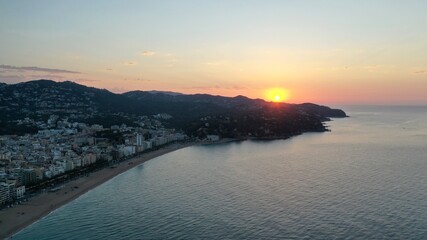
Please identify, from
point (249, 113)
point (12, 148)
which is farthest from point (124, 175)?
point (249, 113)

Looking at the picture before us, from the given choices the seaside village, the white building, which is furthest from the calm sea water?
the seaside village

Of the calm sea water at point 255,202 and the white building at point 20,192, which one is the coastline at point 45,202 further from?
the white building at point 20,192

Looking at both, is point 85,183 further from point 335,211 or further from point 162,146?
point 162,146

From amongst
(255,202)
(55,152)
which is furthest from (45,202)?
(55,152)

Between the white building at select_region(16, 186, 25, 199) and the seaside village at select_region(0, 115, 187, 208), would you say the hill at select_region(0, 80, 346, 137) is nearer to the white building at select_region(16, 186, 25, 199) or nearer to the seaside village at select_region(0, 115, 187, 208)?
the seaside village at select_region(0, 115, 187, 208)

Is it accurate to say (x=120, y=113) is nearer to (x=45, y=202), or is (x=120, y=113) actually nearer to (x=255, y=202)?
(x=45, y=202)

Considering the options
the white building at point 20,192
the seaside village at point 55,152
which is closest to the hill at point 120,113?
the seaside village at point 55,152

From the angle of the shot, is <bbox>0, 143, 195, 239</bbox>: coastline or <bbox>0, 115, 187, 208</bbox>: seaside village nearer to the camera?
<bbox>0, 143, 195, 239</bbox>: coastline
